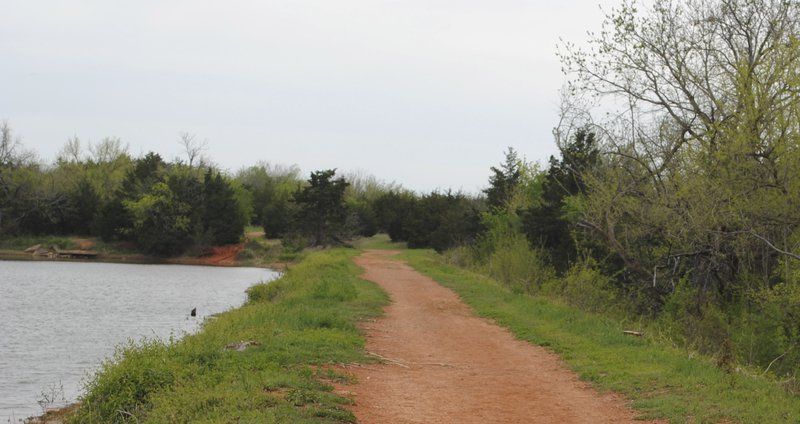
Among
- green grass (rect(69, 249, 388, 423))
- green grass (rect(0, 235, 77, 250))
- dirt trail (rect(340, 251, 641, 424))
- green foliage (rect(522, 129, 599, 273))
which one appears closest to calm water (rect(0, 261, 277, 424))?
green grass (rect(69, 249, 388, 423))

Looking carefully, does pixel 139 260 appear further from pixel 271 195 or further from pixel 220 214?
pixel 271 195

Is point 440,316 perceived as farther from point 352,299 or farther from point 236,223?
point 236,223

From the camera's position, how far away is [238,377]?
35.6ft

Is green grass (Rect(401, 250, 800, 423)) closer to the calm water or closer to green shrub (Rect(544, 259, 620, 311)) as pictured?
green shrub (Rect(544, 259, 620, 311))

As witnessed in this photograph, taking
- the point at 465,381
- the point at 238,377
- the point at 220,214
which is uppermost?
the point at 220,214

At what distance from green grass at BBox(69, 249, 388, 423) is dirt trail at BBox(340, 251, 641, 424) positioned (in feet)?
1.93

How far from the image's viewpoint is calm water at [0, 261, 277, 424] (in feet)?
56.9

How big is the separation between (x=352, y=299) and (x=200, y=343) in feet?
29.6

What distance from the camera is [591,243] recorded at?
86.7 feet

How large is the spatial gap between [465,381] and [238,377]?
11.1ft

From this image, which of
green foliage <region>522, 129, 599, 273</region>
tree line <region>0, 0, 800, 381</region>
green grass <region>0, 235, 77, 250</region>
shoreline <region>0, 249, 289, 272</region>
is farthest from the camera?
green grass <region>0, 235, 77, 250</region>

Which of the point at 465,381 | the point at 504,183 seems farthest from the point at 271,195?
the point at 465,381

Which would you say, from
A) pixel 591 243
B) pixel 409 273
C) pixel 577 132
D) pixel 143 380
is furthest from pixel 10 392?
pixel 409 273

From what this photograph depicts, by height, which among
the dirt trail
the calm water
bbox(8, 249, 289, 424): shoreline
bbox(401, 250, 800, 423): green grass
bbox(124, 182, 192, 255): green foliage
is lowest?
the calm water
